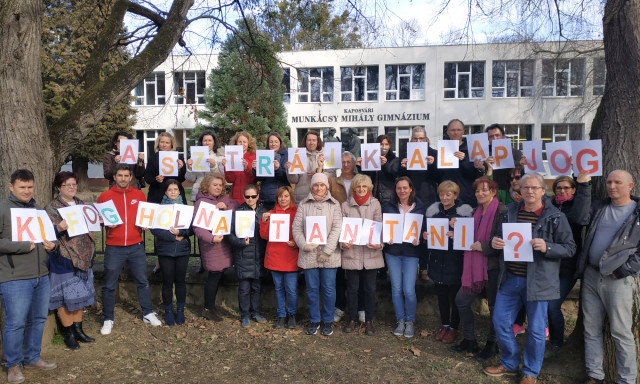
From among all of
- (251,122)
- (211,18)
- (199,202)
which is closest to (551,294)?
(199,202)

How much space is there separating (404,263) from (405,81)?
25.8 metres

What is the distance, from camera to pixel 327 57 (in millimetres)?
29375

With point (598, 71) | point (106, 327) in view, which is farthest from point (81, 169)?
point (598, 71)

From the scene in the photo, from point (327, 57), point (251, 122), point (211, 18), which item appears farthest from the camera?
point (327, 57)

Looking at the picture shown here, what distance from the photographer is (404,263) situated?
558 centimetres

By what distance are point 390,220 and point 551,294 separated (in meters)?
1.90

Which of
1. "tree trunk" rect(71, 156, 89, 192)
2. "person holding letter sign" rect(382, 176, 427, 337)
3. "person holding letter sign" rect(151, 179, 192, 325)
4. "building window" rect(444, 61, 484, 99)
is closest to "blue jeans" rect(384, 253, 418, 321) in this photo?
"person holding letter sign" rect(382, 176, 427, 337)

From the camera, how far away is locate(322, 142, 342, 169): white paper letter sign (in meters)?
6.46

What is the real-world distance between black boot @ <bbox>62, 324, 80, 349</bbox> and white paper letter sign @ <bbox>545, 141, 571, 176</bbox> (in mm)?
5690

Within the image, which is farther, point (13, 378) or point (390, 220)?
point (390, 220)

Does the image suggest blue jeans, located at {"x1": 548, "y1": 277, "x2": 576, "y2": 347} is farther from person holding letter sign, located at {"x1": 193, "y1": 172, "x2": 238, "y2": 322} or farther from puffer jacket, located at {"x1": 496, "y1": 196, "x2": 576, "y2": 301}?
person holding letter sign, located at {"x1": 193, "y1": 172, "x2": 238, "y2": 322}

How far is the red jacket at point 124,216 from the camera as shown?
18.6ft

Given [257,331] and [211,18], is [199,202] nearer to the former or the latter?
[257,331]

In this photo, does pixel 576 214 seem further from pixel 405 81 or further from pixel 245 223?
pixel 405 81
